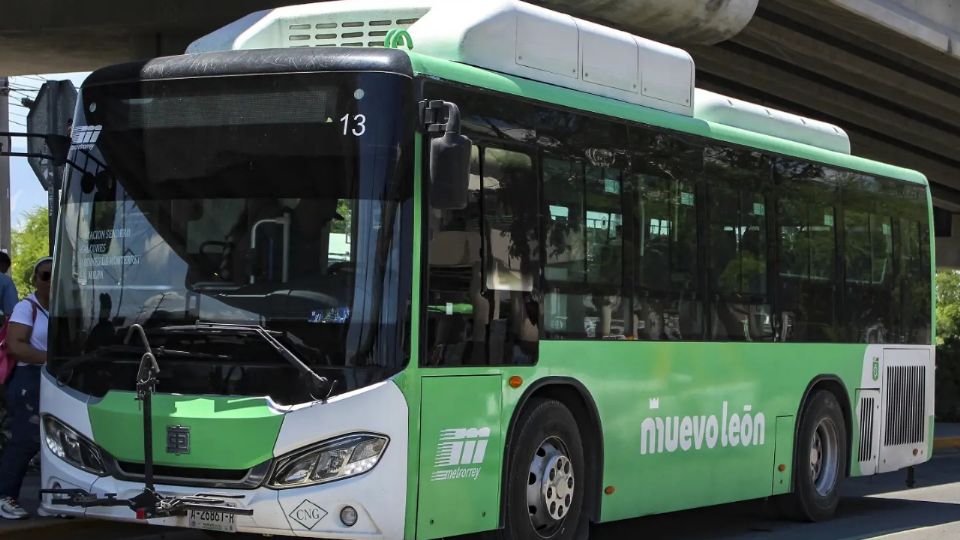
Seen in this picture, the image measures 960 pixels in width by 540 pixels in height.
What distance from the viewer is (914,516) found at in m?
13.4

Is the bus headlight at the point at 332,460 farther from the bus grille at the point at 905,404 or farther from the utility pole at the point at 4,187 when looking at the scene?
the utility pole at the point at 4,187

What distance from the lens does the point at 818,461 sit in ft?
42.5

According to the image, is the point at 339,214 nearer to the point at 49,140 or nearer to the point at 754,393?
the point at 49,140

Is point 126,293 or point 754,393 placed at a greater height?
point 126,293

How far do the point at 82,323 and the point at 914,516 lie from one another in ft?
26.7

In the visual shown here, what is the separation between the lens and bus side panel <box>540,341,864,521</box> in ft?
32.0

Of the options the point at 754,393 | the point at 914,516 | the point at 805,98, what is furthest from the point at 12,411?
the point at 805,98

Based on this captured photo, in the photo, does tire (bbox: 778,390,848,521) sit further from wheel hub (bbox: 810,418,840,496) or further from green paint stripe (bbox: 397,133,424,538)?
green paint stripe (bbox: 397,133,424,538)

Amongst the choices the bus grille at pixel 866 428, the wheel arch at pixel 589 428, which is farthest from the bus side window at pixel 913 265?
the wheel arch at pixel 589 428

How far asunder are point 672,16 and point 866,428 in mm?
8195

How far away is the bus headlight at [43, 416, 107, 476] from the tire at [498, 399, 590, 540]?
234cm

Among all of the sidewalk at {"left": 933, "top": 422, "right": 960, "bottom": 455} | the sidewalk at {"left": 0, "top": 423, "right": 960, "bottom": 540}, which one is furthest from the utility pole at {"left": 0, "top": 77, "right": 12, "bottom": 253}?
the sidewalk at {"left": 0, "top": 423, "right": 960, "bottom": 540}

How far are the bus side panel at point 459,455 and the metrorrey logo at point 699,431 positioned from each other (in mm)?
1861

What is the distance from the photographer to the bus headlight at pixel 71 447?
830 cm
